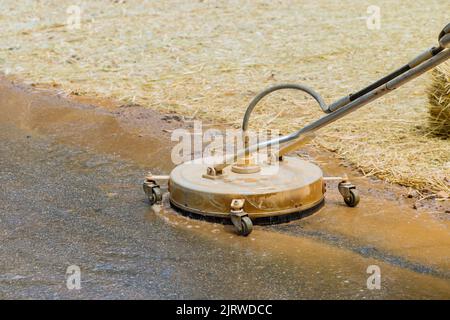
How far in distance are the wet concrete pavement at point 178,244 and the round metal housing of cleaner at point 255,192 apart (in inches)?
2.9

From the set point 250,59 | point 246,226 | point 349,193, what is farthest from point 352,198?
point 250,59

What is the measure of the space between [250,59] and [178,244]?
4.87m

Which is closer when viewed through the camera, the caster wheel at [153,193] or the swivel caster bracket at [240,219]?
the swivel caster bracket at [240,219]

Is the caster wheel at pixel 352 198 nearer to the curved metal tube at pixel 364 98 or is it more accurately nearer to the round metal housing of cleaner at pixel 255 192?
the round metal housing of cleaner at pixel 255 192

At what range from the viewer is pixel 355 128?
5.91 m

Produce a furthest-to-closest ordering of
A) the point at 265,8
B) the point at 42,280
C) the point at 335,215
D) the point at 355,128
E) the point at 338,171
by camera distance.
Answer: the point at 265,8, the point at 355,128, the point at 338,171, the point at 335,215, the point at 42,280

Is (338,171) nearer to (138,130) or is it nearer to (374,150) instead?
(374,150)

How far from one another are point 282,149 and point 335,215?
466 mm

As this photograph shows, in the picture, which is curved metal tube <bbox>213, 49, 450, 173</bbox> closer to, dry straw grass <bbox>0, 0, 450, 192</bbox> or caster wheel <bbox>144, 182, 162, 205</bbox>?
caster wheel <bbox>144, 182, 162, 205</bbox>

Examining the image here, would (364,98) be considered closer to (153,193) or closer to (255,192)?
(255,192)

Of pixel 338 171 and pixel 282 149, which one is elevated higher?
pixel 282 149

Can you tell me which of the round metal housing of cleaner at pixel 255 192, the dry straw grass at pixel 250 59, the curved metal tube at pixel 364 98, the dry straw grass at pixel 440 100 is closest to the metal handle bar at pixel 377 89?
the curved metal tube at pixel 364 98

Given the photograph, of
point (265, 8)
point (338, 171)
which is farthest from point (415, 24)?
point (338, 171)

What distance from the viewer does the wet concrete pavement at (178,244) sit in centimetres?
335
